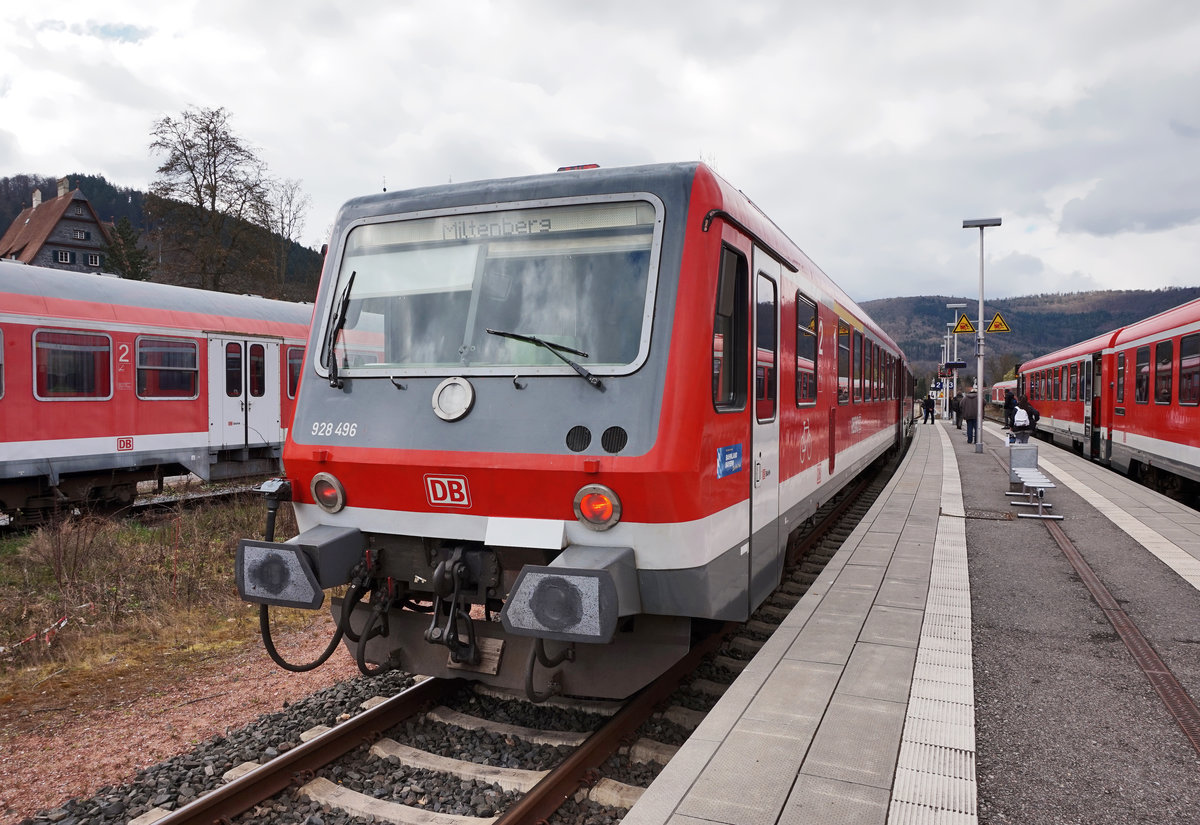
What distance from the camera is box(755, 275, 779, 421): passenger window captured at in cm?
502

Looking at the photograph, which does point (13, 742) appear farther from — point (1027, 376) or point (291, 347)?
point (1027, 376)

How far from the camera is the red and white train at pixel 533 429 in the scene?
12.7 ft

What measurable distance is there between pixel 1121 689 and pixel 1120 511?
25.6 feet

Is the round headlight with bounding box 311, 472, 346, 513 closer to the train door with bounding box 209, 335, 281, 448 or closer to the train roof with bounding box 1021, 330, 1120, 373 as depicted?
the train door with bounding box 209, 335, 281, 448

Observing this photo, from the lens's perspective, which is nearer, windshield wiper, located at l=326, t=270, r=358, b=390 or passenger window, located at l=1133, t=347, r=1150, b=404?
windshield wiper, located at l=326, t=270, r=358, b=390

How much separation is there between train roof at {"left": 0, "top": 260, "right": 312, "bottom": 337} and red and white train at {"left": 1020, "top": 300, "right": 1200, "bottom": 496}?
50.4 feet

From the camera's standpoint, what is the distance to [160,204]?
2969cm

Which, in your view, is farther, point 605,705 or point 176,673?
point 176,673

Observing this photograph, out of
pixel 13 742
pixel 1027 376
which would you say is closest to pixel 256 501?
pixel 13 742

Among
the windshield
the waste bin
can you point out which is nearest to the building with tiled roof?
the waste bin

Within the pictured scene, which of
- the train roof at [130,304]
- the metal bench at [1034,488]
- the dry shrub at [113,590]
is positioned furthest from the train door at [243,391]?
the metal bench at [1034,488]

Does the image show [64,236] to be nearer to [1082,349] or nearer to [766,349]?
[1082,349]

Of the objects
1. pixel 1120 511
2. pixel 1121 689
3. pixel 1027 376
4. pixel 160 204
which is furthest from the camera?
pixel 1027 376

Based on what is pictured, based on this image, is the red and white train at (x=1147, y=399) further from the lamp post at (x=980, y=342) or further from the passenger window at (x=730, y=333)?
the passenger window at (x=730, y=333)
